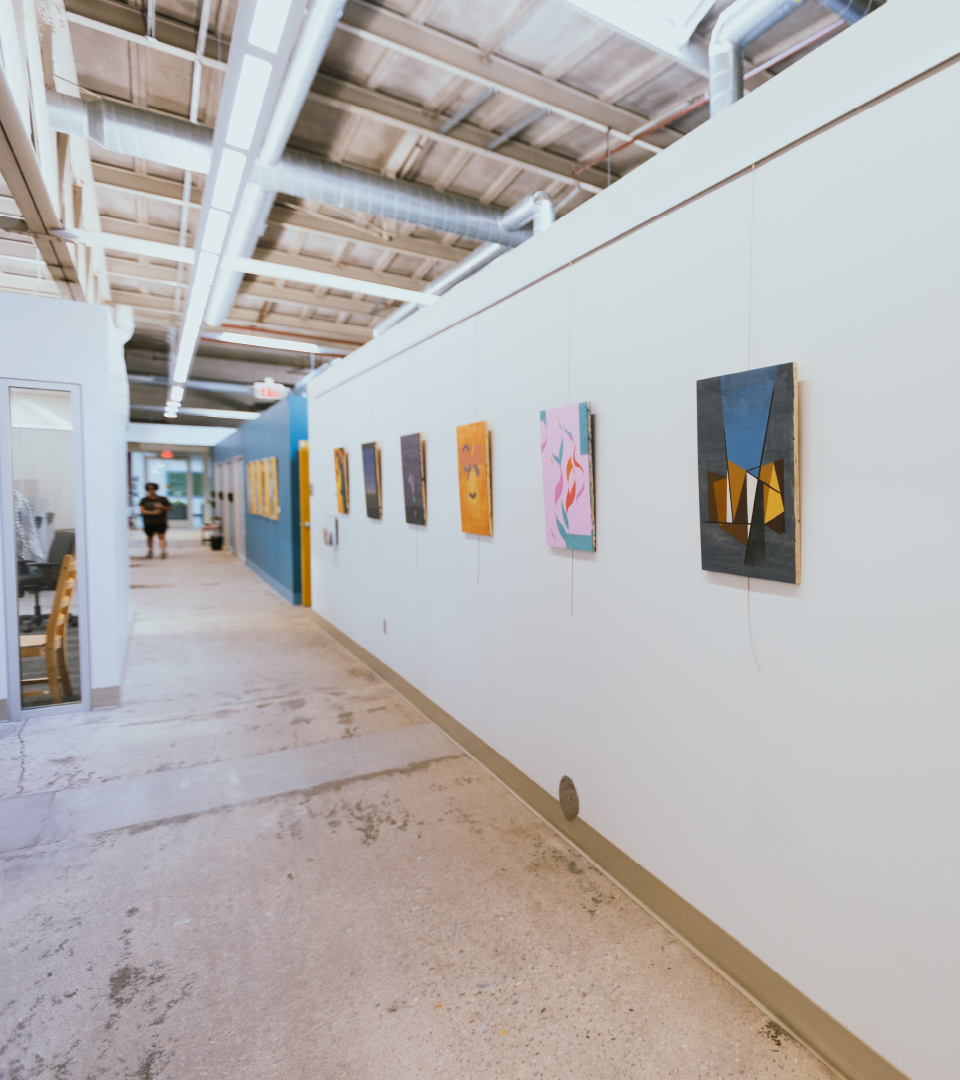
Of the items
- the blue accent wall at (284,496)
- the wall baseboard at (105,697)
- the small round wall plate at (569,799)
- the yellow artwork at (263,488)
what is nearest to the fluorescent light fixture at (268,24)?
the small round wall plate at (569,799)

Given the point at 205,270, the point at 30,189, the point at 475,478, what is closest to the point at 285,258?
the point at 205,270

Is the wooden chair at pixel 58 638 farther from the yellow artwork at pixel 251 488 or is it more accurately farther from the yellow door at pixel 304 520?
the yellow artwork at pixel 251 488

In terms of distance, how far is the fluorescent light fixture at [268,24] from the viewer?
2.21 m

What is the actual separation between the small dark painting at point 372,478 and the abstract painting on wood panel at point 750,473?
3.32m

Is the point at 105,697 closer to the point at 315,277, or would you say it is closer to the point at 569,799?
the point at 569,799

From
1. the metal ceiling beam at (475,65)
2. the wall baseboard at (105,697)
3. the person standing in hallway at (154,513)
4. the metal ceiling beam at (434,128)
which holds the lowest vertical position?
the wall baseboard at (105,697)

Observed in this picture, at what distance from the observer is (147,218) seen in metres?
5.97

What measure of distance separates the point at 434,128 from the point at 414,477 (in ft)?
8.23

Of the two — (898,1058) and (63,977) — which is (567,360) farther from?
(63,977)

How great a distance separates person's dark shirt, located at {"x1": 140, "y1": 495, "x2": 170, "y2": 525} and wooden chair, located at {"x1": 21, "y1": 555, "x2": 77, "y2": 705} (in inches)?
368

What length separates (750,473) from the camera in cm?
181

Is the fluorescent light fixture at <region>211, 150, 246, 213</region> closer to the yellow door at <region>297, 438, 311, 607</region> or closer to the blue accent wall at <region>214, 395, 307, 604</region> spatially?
the yellow door at <region>297, 438, 311, 607</region>

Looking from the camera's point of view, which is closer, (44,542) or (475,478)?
(475,478)

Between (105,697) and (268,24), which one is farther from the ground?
(268,24)
